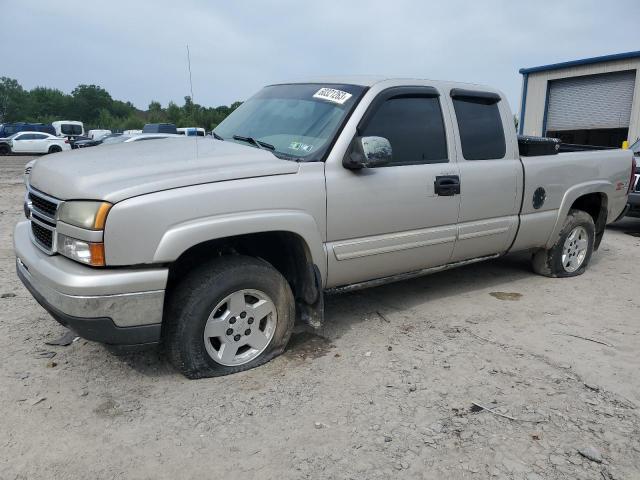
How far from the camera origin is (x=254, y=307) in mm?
3297

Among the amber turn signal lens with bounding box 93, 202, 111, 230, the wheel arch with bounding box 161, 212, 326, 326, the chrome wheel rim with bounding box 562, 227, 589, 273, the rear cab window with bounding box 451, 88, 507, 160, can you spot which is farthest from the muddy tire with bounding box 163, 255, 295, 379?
the chrome wheel rim with bounding box 562, 227, 589, 273

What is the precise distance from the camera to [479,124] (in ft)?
14.6

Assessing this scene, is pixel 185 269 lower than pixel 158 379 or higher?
higher

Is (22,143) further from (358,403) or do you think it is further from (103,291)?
(358,403)

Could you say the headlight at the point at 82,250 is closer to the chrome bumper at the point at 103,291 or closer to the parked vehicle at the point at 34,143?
the chrome bumper at the point at 103,291

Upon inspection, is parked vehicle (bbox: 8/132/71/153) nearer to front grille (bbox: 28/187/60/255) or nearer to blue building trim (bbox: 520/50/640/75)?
blue building trim (bbox: 520/50/640/75)

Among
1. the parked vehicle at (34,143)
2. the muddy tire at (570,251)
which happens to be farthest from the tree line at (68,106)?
the muddy tire at (570,251)

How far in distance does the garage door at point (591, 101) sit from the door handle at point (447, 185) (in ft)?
47.6

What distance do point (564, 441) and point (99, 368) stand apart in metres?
2.73

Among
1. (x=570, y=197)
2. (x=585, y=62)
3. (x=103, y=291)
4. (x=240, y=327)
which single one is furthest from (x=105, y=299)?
(x=585, y=62)

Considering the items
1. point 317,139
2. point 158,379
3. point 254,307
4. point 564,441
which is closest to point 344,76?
point 317,139

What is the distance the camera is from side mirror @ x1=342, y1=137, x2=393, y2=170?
11.3ft

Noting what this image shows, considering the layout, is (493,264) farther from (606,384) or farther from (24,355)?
(24,355)

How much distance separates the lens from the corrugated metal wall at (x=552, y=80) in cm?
1545
